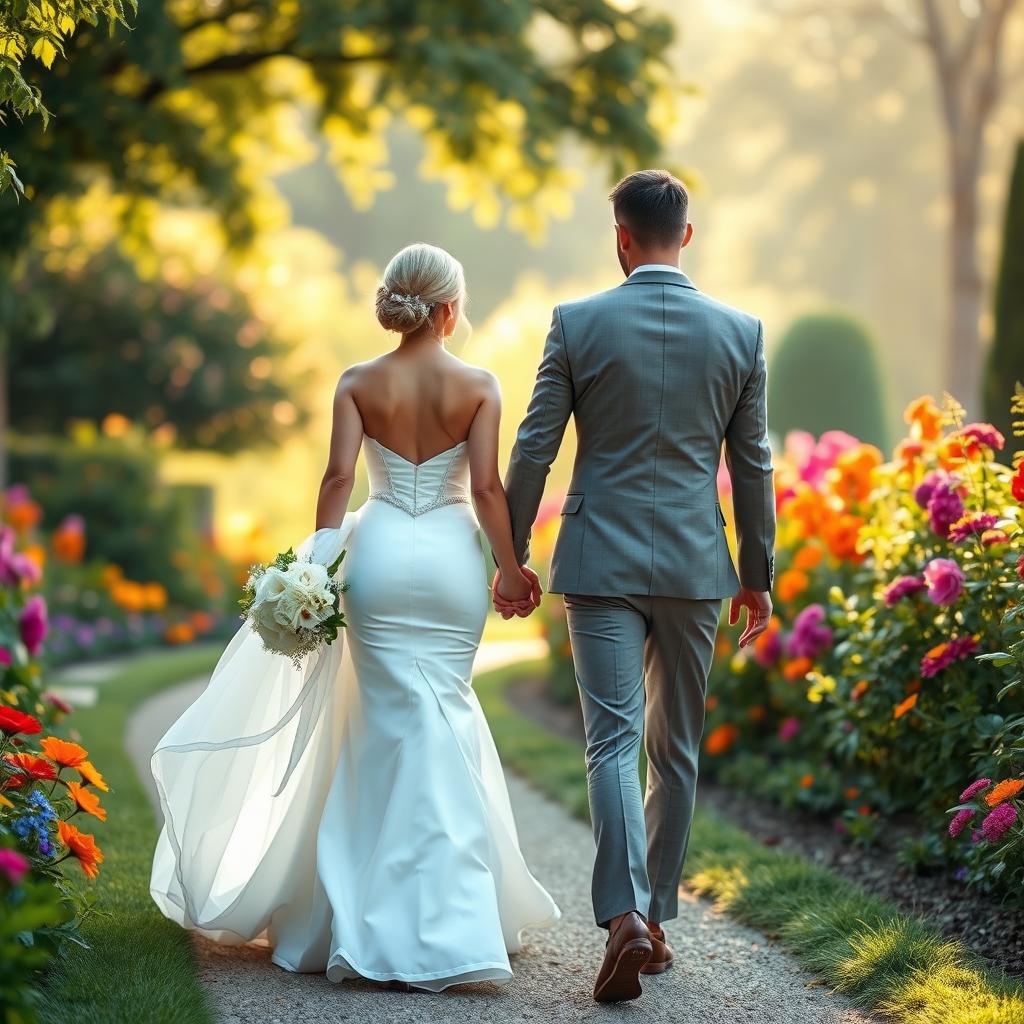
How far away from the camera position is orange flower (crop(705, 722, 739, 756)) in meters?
6.16

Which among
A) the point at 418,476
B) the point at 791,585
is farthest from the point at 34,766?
the point at 791,585

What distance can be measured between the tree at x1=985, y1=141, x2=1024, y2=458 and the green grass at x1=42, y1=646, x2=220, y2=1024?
514cm

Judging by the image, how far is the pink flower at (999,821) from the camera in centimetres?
334

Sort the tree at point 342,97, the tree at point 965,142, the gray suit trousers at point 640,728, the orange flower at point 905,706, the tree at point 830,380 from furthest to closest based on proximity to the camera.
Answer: the tree at point 965,142 → the tree at point 830,380 → the tree at point 342,97 → the orange flower at point 905,706 → the gray suit trousers at point 640,728

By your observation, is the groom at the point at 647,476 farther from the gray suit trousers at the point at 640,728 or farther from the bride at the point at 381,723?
the bride at the point at 381,723

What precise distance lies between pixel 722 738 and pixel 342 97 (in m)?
5.35

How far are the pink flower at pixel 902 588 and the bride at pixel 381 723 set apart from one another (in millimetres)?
1424

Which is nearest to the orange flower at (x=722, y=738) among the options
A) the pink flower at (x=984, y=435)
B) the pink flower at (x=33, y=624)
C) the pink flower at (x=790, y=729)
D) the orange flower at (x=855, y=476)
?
the pink flower at (x=790, y=729)

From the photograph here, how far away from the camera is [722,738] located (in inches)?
243

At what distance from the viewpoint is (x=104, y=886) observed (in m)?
4.15

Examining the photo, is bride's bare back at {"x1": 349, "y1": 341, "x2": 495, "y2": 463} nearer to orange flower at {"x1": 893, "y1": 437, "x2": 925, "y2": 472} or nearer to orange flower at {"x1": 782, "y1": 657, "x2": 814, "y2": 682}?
orange flower at {"x1": 893, "y1": 437, "x2": 925, "y2": 472}

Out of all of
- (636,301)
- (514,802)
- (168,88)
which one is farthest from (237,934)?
(168,88)

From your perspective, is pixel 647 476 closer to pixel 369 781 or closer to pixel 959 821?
pixel 369 781

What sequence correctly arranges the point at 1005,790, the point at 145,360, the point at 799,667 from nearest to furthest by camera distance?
1. the point at 1005,790
2. the point at 799,667
3. the point at 145,360
